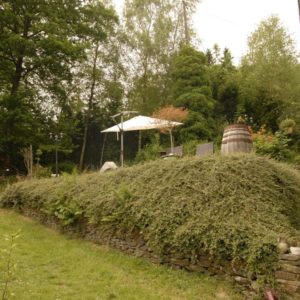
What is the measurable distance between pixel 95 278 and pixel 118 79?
14506 millimetres

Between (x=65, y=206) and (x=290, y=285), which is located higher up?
(x=65, y=206)

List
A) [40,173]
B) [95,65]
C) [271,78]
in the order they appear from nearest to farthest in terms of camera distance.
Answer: [40,173] → [271,78] → [95,65]

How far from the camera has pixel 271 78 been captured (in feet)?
54.2

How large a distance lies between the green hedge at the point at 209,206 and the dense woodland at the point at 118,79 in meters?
6.97

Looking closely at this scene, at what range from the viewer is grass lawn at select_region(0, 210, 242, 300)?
13.2 ft

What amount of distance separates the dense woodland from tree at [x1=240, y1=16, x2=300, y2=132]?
4 cm

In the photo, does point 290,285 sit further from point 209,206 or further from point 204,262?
point 209,206

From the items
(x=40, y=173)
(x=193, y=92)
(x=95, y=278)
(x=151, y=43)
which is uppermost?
(x=151, y=43)

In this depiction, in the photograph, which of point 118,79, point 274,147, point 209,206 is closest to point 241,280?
point 209,206

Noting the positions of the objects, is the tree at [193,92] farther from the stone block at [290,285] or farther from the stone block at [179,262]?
the stone block at [290,285]

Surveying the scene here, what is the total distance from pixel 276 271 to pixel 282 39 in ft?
51.5

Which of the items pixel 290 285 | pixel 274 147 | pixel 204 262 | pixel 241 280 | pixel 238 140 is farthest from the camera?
pixel 274 147

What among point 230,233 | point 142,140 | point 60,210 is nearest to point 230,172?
point 230,233

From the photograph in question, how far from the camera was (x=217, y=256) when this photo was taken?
13.9 ft
